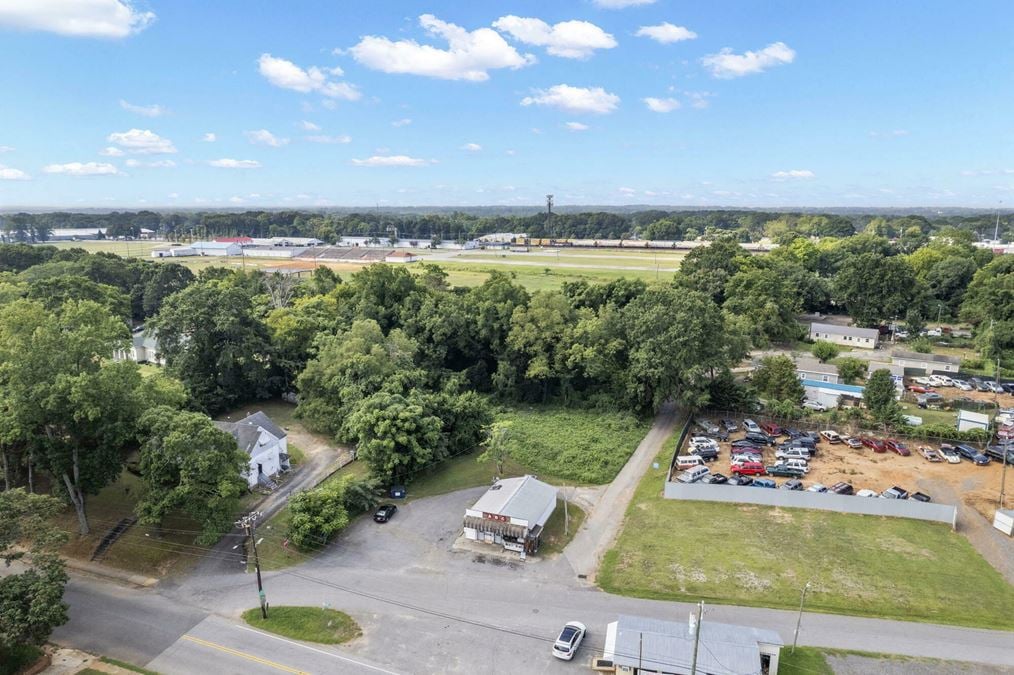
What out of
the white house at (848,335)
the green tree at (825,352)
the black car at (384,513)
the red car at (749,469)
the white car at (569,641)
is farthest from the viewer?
the white house at (848,335)

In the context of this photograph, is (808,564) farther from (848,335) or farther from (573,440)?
(848,335)

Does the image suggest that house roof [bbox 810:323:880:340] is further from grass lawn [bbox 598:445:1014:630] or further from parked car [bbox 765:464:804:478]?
grass lawn [bbox 598:445:1014:630]

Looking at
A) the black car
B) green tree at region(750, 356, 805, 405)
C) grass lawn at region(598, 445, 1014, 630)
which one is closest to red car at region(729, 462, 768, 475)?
grass lawn at region(598, 445, 1014, 630)

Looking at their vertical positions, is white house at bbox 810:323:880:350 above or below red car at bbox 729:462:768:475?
above

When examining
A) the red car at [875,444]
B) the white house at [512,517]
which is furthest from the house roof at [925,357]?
the white house at [512,517]

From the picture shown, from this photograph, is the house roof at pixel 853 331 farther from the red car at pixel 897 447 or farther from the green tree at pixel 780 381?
the red car at pixel 897 447

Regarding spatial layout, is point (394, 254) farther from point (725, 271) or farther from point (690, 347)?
point (690, 347)

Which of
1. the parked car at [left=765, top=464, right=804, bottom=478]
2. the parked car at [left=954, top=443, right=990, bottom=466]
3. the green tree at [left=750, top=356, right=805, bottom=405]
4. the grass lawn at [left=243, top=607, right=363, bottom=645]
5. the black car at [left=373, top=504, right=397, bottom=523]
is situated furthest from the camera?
the green tree at [left=750, top=356, right=805, bottom=405]
